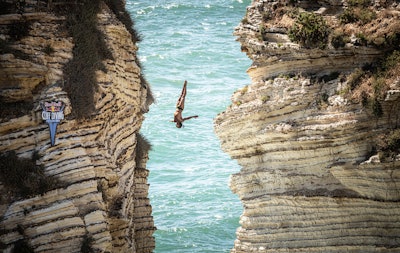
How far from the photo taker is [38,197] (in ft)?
59.4

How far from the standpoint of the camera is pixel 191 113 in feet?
133

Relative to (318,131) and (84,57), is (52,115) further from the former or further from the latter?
(318,131)

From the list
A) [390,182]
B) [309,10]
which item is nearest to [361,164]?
[390,182]

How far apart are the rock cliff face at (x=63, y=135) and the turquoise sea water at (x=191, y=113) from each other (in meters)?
8.22

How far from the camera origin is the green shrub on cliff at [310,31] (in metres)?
20.4

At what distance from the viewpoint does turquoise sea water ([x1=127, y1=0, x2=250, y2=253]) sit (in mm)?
30625

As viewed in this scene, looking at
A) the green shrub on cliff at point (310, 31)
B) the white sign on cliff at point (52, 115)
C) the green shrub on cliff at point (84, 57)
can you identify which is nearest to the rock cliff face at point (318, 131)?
the green shrub on cliff at point (310, 31)

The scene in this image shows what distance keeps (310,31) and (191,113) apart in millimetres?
20326

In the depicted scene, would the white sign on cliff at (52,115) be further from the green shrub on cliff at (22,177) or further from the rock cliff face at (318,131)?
the rock cliff face at (318,131)

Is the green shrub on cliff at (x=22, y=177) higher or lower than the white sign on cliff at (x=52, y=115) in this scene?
lower

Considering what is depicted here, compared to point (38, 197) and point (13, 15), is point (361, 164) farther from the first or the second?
point (13, 15)

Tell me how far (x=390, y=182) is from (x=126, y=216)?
23.2 feet

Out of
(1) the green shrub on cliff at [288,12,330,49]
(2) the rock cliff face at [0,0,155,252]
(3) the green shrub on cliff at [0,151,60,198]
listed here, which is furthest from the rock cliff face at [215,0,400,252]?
(3) the green shrub on cliff at [0,151,60,198]

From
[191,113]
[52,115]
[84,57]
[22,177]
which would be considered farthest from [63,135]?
[191,113]
